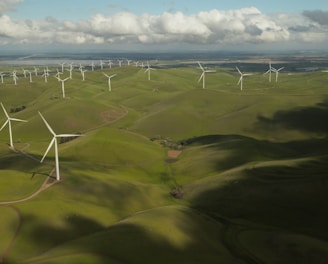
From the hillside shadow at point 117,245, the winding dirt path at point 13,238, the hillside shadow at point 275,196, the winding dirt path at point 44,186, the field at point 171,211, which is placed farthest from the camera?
the winding dirt path at point 44,186

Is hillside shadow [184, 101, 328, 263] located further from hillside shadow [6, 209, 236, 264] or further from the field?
hillside shadow [6, 209, 236, 264]

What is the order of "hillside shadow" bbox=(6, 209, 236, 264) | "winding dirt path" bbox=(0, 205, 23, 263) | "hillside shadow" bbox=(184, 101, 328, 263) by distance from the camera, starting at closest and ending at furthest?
"hillside shadow" bbox=(6, 209, 236, 264) → "winding dirt path" bbox=(0, 205, 23, 263) → "hillside shadow" bbox=(184, 101, 328, 263)

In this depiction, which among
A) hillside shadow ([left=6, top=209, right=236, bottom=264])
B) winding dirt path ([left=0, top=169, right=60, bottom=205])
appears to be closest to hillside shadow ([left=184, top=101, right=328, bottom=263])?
hillside shadow ([left=6, top=209, right=236, bottom=264])

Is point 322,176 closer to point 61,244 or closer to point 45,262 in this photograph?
point 61,244

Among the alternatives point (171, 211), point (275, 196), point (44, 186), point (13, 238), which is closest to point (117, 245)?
point (13, 238)

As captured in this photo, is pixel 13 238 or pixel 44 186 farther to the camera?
pixel 44 186

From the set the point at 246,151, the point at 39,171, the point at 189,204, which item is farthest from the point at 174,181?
the point at 39,171

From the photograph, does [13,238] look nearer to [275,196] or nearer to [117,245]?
[117,245]

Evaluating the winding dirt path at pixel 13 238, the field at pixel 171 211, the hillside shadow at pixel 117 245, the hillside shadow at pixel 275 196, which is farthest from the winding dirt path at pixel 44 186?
the hillside shadow at pixel 275 196

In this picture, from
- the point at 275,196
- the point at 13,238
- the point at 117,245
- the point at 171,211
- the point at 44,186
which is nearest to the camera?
the point at 117,245

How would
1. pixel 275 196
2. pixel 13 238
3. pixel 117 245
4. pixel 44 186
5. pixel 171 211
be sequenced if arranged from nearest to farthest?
pixel 117 245
pixel 13 238
pixel 171 211
pixel 275 196
pixel 44 186

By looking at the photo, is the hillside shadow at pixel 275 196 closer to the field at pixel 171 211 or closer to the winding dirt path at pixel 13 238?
the field at pixel 171 211
